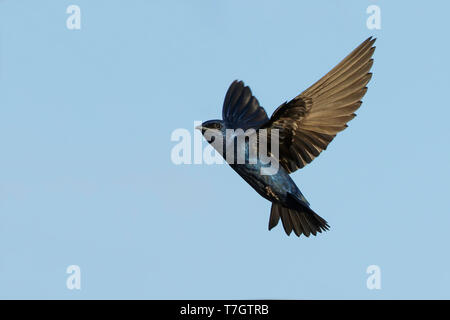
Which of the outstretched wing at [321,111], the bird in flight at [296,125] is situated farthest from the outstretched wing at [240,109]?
the outstretched wing at [321,111]

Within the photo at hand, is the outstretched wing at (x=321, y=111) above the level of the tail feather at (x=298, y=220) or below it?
above

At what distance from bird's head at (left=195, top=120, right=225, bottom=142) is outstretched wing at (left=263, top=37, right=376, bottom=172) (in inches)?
23.5

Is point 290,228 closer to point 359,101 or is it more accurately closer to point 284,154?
point 284,154

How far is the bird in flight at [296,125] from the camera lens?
1296cm

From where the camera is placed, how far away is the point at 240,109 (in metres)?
13.0

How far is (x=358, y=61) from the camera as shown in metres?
13.1

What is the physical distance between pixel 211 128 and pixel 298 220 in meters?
1.70

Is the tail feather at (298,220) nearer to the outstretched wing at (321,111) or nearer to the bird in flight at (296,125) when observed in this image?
the bird in flight at (296,125)
